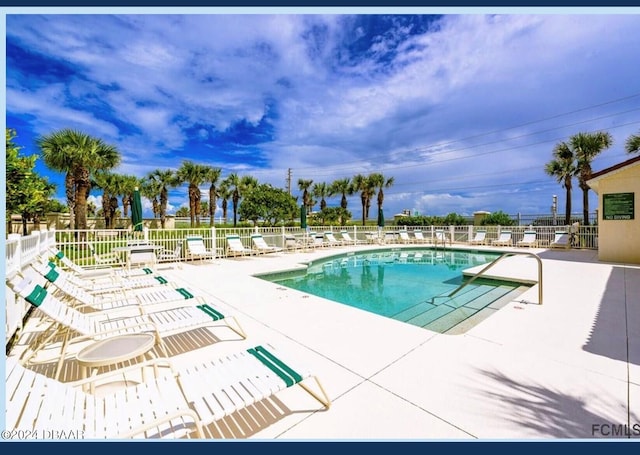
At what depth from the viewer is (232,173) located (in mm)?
34219

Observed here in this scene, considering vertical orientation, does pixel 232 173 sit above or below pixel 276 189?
above

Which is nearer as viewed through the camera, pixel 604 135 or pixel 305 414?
pixel 305 414

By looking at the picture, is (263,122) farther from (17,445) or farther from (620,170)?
(17,445)

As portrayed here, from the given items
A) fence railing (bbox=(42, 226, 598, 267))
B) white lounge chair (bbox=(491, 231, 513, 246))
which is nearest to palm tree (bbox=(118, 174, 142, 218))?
fence railing (bbox=(42, 226, 598, 267))

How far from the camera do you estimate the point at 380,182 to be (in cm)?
3238

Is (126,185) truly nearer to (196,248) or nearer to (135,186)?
(135,186)

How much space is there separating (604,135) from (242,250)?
24296mm

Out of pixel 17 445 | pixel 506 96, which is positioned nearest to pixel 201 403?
pixel 17 445

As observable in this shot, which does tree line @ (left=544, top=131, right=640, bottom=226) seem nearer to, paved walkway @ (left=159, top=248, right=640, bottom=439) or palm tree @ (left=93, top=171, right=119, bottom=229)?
paved walkway @ (left=159, top=248, right=640, bottom=439)

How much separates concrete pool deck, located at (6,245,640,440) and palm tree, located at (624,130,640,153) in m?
17.0

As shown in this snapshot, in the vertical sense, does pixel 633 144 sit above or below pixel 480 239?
above

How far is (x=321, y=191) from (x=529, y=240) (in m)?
25.6

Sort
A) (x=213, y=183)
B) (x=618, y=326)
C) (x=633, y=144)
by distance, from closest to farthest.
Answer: (x=618, y=326) < (x=633, y=144) < (x=213, y=183)

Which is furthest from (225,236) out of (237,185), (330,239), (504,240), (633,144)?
(237,185)
